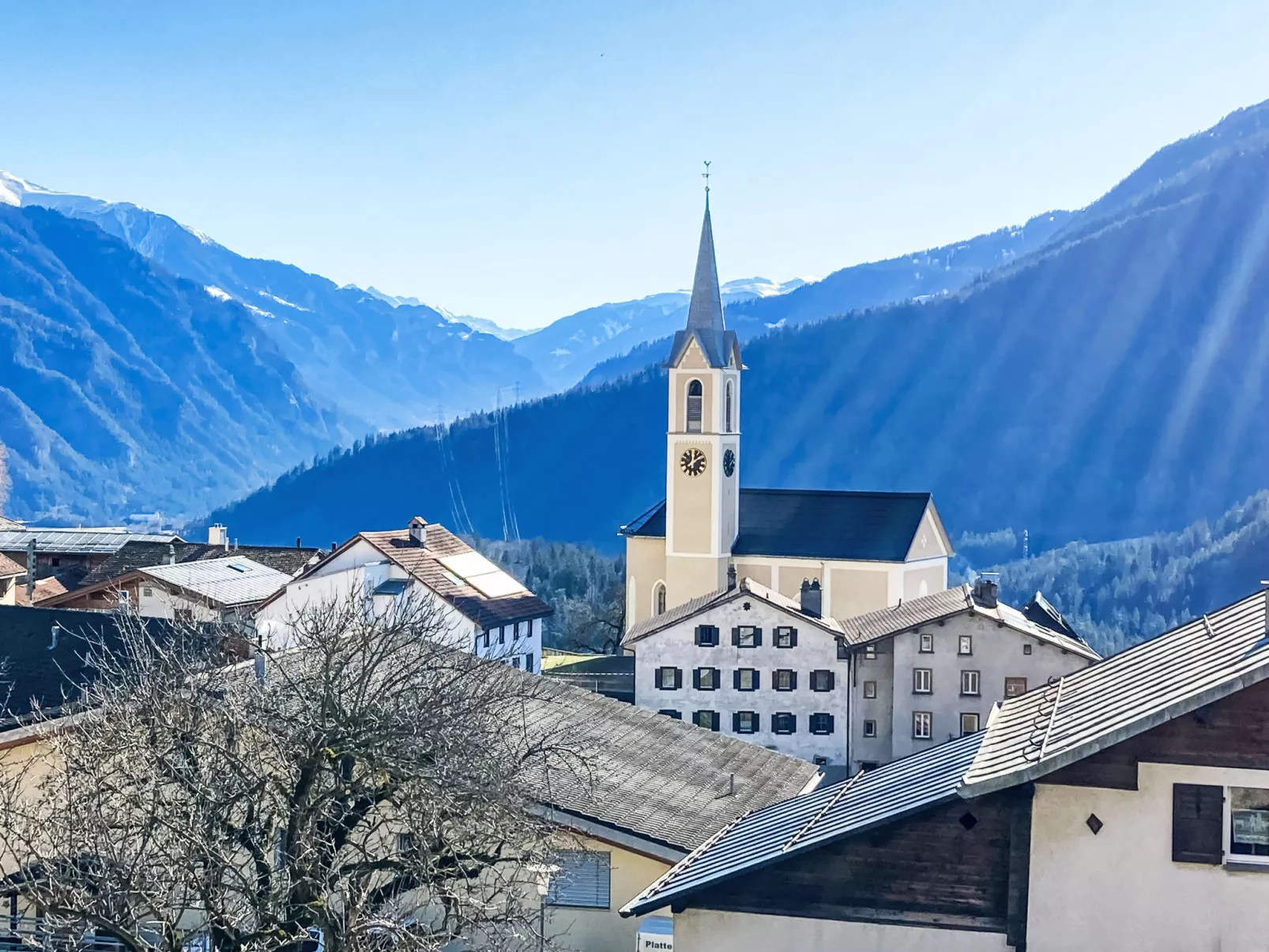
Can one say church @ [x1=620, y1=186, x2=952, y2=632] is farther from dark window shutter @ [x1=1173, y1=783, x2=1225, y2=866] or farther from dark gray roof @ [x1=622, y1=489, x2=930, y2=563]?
dark window shutter @ [x1=1173, y1=783, x2=1225, y2=866]

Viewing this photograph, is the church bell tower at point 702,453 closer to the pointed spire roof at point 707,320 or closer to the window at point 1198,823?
the pointed spire roof at point 707,320

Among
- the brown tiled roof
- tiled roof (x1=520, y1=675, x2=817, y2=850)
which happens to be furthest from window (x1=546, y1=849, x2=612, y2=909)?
the brown tiled roof

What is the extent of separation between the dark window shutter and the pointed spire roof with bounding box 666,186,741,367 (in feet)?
216

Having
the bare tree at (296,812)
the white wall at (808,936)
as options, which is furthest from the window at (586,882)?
the white wall at (808,936)

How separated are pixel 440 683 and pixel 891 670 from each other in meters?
34.5

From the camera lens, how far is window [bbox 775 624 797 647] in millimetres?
53625

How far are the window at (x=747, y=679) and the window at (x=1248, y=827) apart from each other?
39624 millimetres

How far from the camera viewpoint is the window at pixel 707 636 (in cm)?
5416

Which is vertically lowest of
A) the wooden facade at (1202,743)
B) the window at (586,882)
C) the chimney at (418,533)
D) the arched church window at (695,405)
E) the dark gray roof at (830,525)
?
the window at (586,882)

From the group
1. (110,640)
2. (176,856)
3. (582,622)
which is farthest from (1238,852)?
(582,622)

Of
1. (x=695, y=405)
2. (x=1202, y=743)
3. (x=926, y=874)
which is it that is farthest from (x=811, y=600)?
(x=1202, y=743)

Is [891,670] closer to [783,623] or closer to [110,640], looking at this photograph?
[783,623]

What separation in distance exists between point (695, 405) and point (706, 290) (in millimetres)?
6245

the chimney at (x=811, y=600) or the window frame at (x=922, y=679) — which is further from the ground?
the chimney at (x=811, y=600)
